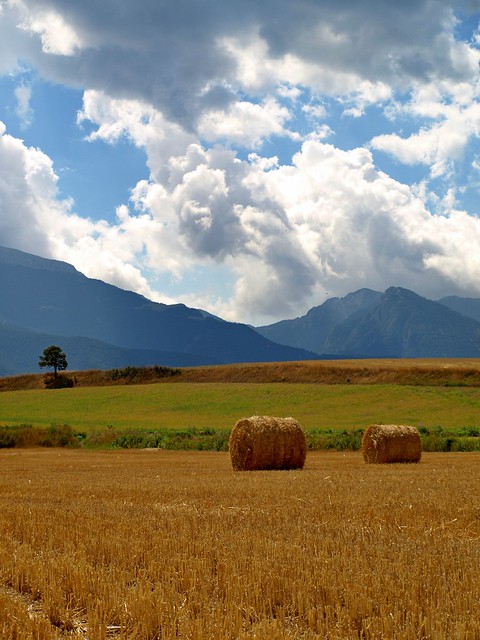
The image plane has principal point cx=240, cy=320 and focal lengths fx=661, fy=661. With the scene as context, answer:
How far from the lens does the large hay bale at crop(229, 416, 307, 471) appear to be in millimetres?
22734

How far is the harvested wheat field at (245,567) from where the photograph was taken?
515 centimetres

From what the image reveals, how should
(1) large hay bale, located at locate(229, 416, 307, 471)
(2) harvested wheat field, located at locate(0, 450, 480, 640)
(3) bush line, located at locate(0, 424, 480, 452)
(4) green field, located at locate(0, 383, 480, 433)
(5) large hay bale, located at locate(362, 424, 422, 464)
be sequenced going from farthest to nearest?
(4) green field, located at locate(0, 383, 480, 433)
(3) bush line, located at locate(0, 424, 480, 452)
(5) large hay bale, located at locate(362, 424, 422, 464)
(1) large hay bale, located at locate(229, 416, 307, 471)
(2) harvested wheat field, located at locate(0, 450, 480, 640)

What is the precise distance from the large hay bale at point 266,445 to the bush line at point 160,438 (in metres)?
13.7

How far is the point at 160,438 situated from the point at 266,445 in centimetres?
1942

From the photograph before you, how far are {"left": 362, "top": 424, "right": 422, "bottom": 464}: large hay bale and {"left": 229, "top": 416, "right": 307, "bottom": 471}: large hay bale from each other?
3.46 meters

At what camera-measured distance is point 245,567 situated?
259 inches

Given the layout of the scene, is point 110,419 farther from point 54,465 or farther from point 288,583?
point 288,583

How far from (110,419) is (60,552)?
162 ft

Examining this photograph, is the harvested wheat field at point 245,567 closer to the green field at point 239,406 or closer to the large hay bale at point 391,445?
the large hay bale at point 391,445

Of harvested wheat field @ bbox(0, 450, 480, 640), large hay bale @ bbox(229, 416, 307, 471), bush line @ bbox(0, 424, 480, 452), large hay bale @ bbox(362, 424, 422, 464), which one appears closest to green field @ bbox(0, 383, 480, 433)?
bush line @ bbox(0, 424, 480, 452)

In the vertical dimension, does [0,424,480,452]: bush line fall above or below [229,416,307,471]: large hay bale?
below

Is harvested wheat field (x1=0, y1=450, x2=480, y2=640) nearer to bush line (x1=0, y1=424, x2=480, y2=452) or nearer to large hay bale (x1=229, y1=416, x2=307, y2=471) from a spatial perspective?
large hay bale (x1=229, y1=416, x2=307, y2=471)

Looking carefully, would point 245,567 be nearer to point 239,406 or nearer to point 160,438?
point 160,438

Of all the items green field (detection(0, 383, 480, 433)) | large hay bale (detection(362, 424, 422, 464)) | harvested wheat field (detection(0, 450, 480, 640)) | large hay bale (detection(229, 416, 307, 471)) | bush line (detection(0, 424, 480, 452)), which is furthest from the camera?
→ green field (detection(0, 383, 480, 433))
